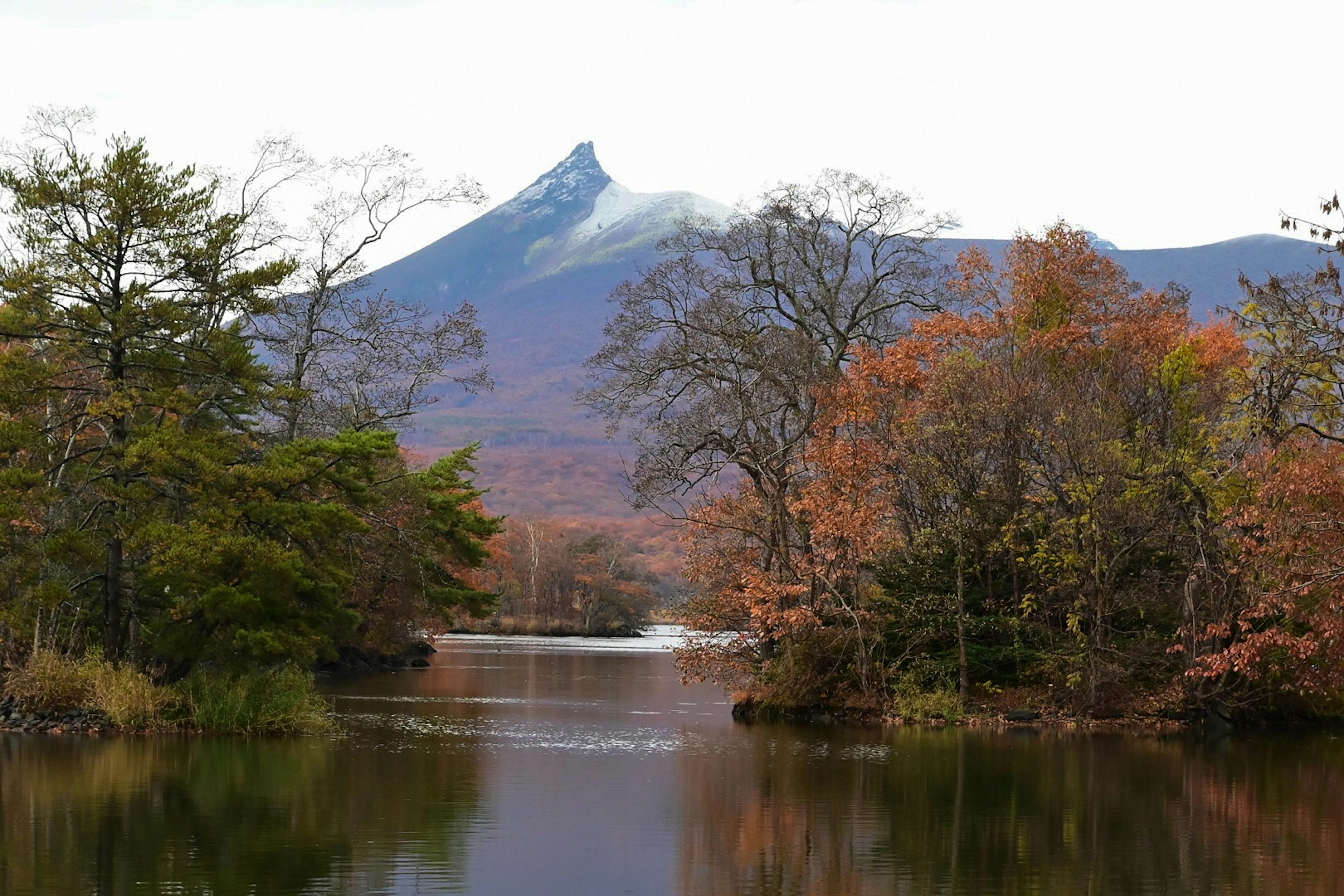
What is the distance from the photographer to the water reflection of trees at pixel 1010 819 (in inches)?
557

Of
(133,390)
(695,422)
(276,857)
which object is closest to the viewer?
(276,857)

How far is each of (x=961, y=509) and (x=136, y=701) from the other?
1743cm

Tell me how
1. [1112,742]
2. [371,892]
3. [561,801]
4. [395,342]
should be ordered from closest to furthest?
1. [371,892]
2. [561,801]
3. [1112,742]
4. [395,342]

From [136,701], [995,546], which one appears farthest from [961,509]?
[136,701]

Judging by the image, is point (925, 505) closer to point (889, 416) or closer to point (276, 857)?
point (889, 416)

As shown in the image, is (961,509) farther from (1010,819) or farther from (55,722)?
(55,722)

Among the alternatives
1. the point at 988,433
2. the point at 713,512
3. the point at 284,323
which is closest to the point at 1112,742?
the point at 988,433

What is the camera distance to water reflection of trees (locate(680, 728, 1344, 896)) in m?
14.1

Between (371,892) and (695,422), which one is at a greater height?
(695,422)

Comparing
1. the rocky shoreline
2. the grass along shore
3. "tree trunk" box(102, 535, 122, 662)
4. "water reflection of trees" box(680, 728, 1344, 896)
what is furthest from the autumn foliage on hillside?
the rocky shoreline

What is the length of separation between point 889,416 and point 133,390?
52.9 ft

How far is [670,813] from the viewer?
61.7 ft

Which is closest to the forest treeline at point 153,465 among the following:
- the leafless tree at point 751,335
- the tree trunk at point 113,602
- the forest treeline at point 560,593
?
the tree trunk at point 113,602

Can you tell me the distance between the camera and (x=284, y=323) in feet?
150
